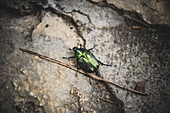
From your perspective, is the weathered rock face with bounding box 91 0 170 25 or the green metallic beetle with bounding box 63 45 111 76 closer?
the green metallic beetle with bounding box 63 45 111 76

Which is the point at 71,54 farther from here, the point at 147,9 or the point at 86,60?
the point at 147,9

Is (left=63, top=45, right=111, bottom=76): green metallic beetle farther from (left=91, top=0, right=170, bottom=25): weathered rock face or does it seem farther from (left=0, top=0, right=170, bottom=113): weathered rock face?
(left=91, top=0, right=170, bottom=25): weathered rock face

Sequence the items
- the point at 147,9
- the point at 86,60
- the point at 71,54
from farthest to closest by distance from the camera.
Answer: the point at 147,9 → the point at 71,54 → the point at 86,60

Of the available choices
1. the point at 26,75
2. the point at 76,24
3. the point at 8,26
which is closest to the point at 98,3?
the point at 76,24

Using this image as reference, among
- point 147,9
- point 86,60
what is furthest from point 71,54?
point 147,9

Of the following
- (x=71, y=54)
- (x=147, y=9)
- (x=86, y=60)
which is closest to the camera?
(x=86, y=60)

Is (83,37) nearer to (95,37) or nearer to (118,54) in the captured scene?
(95,37)

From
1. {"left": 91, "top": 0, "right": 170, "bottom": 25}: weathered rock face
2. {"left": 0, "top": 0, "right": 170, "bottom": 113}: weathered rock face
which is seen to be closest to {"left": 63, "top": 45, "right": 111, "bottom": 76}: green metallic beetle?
{"left": 0, "top": 0, "right": 170, "bottom": 113}: weathered rock face
